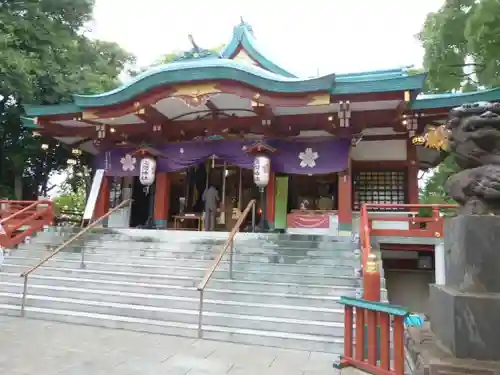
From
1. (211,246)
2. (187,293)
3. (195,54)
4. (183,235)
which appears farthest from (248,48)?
(187,293)

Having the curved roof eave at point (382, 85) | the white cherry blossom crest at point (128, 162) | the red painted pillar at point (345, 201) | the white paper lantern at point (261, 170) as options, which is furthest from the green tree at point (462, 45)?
the white cherry blossom crest at point (128, 162)

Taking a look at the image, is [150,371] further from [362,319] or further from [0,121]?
[0,121]

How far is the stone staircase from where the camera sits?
20.4ft

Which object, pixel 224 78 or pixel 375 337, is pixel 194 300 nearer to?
pixel 375 337

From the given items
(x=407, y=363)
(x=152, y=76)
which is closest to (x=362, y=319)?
(x=407, y=363)

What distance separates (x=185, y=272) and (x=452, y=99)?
7916 millimetres

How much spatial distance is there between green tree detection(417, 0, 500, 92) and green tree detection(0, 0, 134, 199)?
12033mm

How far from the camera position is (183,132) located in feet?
41.8

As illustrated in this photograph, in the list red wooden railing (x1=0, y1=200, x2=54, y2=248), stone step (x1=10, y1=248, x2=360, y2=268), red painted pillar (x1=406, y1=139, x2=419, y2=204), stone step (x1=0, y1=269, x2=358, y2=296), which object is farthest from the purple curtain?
stone step (x1=0, y1=269, x2=358, y2=296)

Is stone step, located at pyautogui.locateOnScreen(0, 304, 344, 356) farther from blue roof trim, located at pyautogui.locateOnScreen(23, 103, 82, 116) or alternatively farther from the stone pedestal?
blue roof trim, located at pyautogui.locateOnScreen(23, 103, 82, 116)

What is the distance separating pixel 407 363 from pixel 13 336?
5.26m

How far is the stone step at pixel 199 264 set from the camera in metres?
7.80

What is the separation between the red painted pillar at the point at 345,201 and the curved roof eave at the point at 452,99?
244cm

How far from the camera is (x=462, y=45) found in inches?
495
